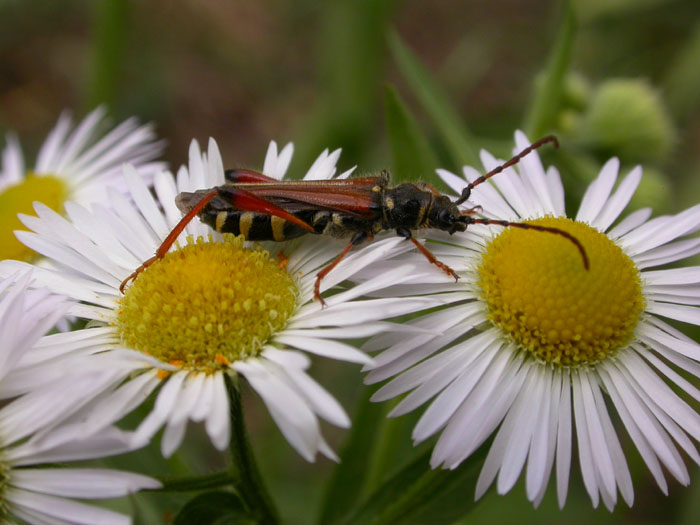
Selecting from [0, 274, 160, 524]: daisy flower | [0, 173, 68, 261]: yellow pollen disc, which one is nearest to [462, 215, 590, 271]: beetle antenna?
[0, 274, 160, 524]: daisy flower

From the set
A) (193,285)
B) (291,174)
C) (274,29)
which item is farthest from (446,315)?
(274,29)

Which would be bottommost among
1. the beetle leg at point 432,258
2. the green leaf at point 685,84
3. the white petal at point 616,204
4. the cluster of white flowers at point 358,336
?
the cluster of white flowers at point 358,336

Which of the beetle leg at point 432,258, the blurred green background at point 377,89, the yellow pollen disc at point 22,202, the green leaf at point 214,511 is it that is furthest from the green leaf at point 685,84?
the green leaf at point 214,511

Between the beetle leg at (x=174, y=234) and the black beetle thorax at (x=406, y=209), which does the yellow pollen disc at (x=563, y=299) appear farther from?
the beetle leg at (x=174, y=234)

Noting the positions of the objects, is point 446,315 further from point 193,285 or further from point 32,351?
point 32,351

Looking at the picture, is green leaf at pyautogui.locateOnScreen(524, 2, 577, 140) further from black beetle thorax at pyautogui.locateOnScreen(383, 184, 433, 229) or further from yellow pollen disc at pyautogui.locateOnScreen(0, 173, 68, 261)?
yellow pollen disc at pyautogui.locateOnScreen(0, 173, 68, 261)

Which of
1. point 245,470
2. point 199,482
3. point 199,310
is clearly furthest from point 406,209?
point 199,482
